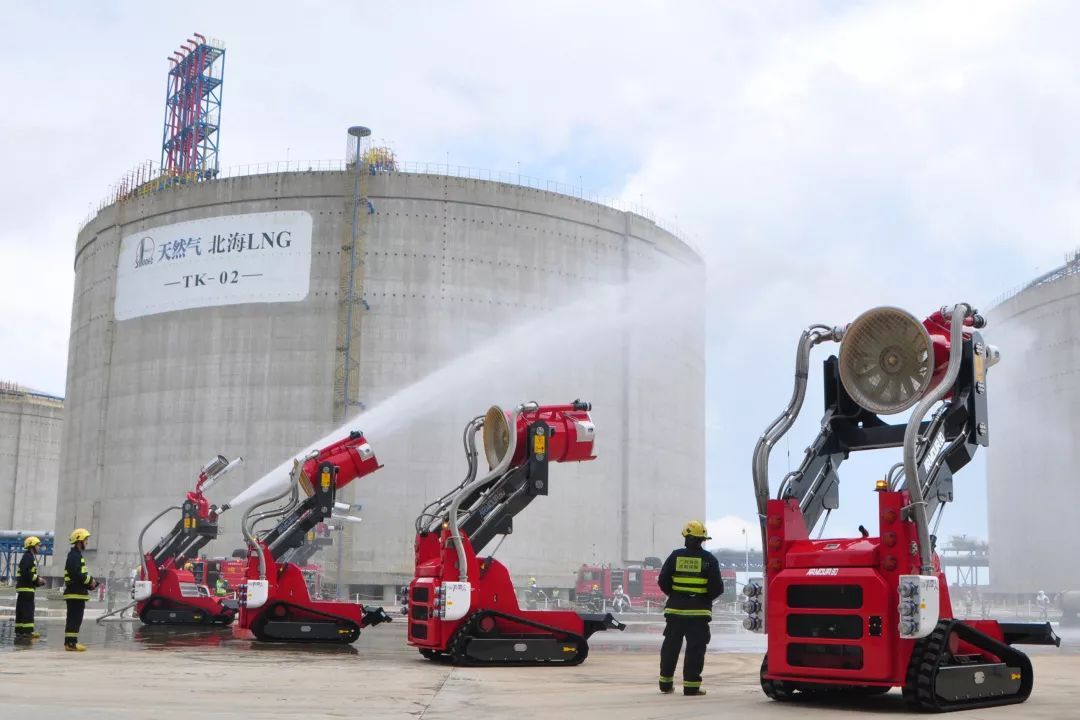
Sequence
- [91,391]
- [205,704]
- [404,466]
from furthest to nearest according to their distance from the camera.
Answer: [91,391]
[404,466]
[205,704]

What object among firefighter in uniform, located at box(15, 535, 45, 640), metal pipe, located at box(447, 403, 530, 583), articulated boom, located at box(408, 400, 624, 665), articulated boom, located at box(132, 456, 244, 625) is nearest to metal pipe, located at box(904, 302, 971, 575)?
articulated boom, located at box(408, 400, 624, 665)

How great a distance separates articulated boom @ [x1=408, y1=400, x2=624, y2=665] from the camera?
1552 cm

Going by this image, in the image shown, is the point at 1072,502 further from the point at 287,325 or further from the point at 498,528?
the point at 498,528

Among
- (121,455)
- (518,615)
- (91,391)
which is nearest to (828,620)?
(518,615)

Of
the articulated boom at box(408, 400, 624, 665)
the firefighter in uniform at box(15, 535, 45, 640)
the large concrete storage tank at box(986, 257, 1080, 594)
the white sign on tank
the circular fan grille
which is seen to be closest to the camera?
the circular fan grille

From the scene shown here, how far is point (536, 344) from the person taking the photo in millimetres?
50062

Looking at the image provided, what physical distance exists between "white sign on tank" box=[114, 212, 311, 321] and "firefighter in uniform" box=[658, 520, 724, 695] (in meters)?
38.6

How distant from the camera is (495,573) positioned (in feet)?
52.7

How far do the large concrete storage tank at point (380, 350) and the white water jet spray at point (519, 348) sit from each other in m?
0.18

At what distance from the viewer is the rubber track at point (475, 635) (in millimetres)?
15297

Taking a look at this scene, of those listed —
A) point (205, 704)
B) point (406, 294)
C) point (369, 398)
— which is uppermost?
point (406, 294)

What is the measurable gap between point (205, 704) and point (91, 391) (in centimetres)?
4750

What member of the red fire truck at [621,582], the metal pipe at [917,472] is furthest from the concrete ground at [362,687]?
the red fire truck at [621,582]

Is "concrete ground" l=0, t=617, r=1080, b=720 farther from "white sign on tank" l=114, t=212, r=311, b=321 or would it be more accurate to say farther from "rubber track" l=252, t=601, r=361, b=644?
"white sign on tank" l=114, t=212, r=311, b=321
